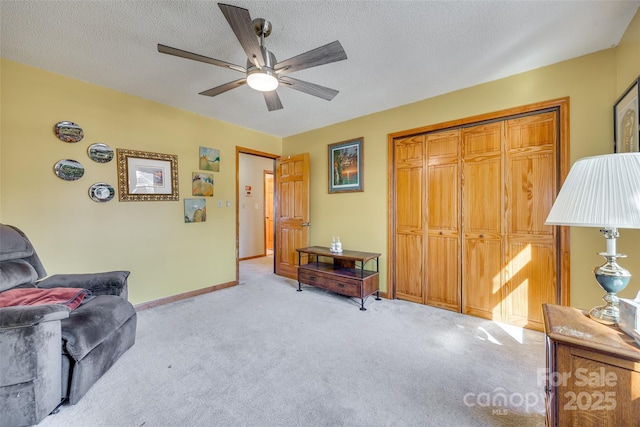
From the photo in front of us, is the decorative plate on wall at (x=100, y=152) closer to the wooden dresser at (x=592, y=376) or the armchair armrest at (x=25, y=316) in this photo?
the armchair armrest at (x=25, y=316)

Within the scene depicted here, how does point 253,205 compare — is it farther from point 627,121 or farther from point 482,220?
point 627,121

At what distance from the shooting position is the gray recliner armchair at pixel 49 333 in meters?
1.34

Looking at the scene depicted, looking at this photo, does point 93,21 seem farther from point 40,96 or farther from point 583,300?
point 583,300

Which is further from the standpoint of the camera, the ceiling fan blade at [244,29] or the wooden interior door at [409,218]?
the wooden interior door at [409,218]

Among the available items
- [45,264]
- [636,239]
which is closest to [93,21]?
[45,264]

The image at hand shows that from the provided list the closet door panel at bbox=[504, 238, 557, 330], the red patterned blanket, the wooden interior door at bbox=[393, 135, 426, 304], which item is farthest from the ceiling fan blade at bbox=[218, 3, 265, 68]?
the closet door panel at bbox=[504, 238, 557, 330]

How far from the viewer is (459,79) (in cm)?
263

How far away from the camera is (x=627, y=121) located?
5.93 feet

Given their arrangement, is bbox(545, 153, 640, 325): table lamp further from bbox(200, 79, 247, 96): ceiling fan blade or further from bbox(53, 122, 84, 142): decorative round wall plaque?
bbox(53, 122, 84, 142): decorative round wall plaque

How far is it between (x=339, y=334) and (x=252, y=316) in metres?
1.04

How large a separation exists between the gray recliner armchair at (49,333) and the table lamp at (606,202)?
8.86 feet

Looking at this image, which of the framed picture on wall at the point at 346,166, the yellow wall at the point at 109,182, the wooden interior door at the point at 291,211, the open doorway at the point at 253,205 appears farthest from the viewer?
the open doorway at the point at 253,205

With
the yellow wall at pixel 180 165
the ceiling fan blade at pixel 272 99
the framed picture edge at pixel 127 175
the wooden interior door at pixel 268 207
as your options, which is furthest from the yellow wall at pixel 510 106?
the wooden interior door at pixel 268 207

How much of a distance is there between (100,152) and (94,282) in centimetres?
150
